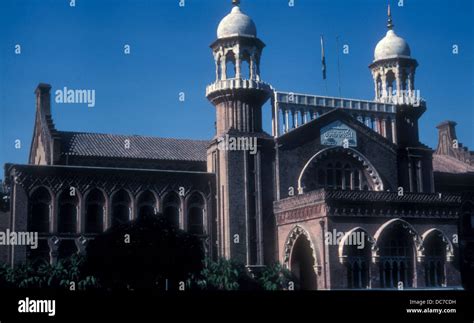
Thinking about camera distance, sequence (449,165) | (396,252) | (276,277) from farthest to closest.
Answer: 1. (449,165)
2. (276,277)
3. (396,252)

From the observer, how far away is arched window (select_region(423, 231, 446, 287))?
128 feet

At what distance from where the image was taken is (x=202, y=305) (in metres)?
19.6

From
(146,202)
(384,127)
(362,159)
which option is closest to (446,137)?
(384,127)

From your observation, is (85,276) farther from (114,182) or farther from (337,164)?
(337,164)

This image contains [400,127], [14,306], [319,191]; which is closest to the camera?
[14,306]

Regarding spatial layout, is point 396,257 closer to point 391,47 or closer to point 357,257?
point 357,257

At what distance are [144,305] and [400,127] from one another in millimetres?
31011

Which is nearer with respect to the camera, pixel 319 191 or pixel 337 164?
pixel 319 191

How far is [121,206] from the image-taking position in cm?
3978

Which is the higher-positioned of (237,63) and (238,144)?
(237,63)

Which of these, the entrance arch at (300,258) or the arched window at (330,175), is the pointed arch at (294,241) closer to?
the entrance arch at (300,258)

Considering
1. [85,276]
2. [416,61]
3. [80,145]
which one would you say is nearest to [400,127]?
[416,61]

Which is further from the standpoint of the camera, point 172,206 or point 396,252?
point 172,206

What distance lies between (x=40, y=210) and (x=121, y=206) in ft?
14.5
